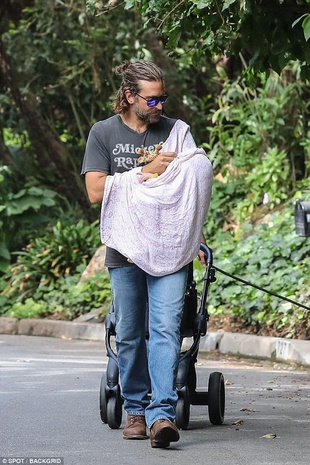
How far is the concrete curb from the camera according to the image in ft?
37.7

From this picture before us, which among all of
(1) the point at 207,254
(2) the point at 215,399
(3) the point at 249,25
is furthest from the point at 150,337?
(3) the point at 249,25

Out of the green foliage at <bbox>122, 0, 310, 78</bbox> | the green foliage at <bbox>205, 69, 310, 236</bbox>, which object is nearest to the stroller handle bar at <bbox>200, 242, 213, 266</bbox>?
the green foliage at <bbox>122, 0, 310, 78</bbox>

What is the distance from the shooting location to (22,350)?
12828mm

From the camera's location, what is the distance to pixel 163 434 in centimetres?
601

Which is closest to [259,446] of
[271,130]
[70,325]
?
[70,325]

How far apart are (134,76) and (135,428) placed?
6.03ft

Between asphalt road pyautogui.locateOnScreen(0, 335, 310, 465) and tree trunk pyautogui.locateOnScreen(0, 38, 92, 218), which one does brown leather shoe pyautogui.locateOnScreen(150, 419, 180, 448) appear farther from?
tree trunk pyautogui.locateOnScreen(0, 38, 92, 218)

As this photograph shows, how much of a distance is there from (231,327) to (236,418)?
596cm

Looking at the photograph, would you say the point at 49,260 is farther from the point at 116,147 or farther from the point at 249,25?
the point at 116,147

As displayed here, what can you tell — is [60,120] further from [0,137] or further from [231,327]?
[231,327]

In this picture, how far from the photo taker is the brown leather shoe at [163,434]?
6016mm

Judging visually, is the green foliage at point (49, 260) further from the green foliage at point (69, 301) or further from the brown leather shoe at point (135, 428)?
the brown leather shoe at point (135, 428)

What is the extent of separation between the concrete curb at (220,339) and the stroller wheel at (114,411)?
4.58 m

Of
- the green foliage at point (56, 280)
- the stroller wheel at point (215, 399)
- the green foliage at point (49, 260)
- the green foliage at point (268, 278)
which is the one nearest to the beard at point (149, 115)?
the stroller wheel at point (215, 399)
